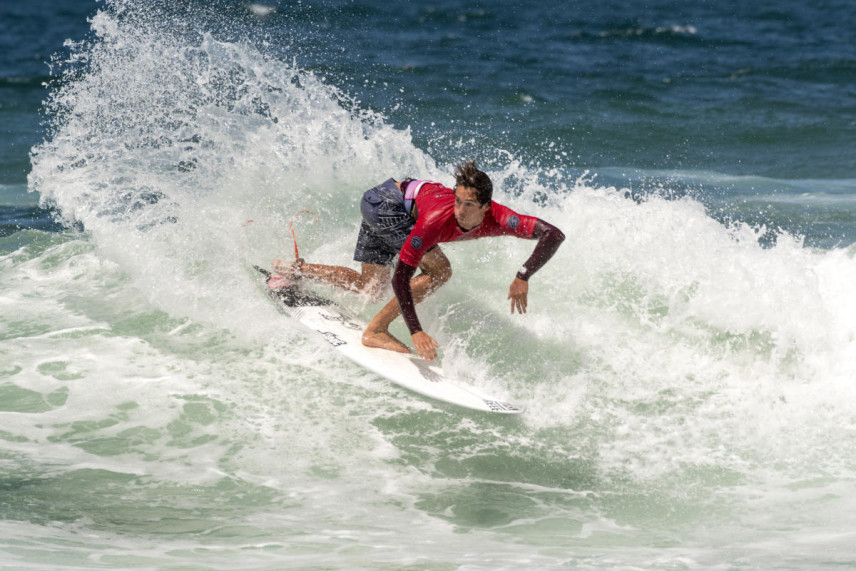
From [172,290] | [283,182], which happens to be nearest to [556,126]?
[283,182]

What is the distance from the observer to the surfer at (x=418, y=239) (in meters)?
5.32

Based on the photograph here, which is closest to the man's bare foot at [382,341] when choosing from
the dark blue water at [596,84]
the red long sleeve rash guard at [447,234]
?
the red long sleeve rash guard at [447,234]

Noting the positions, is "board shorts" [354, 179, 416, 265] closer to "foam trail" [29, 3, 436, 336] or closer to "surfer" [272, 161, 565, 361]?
"surfer" [272, 161, 565, 361]

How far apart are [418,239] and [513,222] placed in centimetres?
67

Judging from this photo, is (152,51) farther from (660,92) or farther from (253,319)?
(660,92)

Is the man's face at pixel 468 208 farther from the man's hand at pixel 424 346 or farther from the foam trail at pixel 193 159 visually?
the foam trail at pixel 193 159

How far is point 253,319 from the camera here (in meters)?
7.09

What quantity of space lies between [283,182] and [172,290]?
1806mm

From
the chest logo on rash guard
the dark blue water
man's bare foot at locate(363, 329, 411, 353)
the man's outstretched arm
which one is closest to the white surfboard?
man's bare foot at locate(363, 329, 411, 353)

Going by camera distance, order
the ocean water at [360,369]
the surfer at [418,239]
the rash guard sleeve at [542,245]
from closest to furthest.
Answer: the ocean water at [360,369] < the surfer at [418,239] < the rash guard sleeve at [542,245]

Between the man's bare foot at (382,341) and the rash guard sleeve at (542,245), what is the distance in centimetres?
118

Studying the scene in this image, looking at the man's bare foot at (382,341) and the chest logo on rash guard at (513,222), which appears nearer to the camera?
the chest logo on rash guard at (513,222)

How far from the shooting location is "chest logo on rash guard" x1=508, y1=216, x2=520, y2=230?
5.54 meters

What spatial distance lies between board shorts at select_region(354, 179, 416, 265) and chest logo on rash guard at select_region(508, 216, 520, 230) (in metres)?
0.88
